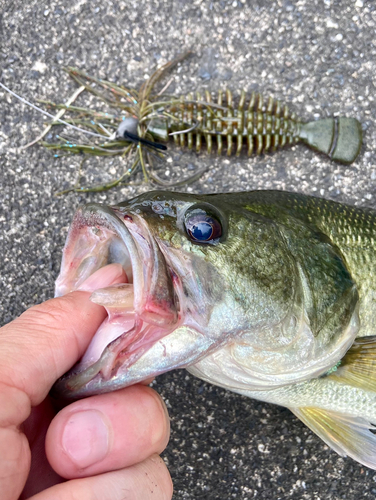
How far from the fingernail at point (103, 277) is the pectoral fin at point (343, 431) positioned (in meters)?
1.02

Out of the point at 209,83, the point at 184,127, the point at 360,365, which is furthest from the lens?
the point at 209,83

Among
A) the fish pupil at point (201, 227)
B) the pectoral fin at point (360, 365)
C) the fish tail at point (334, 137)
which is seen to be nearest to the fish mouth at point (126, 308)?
the fish pupil at point (201, 227)

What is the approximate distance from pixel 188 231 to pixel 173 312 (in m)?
0.25

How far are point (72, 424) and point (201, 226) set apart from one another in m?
0.68

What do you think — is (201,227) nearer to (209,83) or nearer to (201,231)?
(201,231)

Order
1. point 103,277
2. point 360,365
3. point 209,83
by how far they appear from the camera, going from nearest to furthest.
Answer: point 103,277
point 360,365
point 209,83

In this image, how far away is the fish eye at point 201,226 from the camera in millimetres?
1176

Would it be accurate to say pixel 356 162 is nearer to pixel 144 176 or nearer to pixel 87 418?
pixel 144 176

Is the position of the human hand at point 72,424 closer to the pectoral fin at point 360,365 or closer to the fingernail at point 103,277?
the fingernail at point 103,277

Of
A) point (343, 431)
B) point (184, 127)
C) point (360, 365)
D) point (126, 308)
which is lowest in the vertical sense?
point (343, 431)

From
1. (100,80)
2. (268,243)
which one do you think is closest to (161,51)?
(100,80)

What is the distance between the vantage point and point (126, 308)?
1.16 metres

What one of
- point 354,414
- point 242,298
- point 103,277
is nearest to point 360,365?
point 354,414

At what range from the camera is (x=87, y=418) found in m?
1.12
